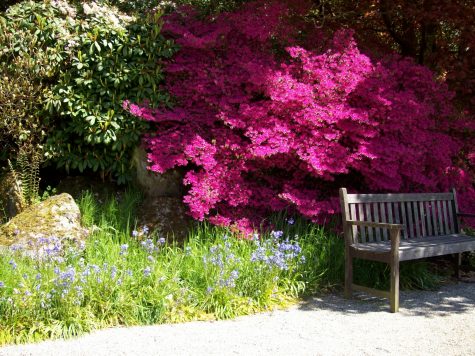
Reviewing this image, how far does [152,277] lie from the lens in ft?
14.4

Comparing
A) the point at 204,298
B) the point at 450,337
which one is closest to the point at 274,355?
the point at 204,298

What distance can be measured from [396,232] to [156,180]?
10.1ft

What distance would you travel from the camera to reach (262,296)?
475cm

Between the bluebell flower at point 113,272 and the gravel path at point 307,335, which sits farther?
the bluebell flower at point 113,272

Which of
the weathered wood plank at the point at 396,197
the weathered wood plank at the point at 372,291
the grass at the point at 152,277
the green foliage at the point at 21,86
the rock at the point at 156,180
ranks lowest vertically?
the weathered wood plank at the point at 372,291

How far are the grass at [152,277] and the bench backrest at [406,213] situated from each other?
41 cm

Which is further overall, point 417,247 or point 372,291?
point 417,247

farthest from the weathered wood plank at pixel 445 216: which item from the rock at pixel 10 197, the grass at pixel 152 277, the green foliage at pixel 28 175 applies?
the rock at pixel 10 197

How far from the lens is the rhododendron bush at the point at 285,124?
5914 mm

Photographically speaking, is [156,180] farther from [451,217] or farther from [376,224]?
[451,217]

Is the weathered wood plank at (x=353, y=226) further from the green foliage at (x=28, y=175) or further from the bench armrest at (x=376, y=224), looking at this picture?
the green foliage at (x=28, y=175)

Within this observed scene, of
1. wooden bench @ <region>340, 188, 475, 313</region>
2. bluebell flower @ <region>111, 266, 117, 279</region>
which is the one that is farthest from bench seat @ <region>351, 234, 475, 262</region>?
bluebell flower @ <region>111, 266, 117, 279</region>

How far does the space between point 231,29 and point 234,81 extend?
86 centimetres

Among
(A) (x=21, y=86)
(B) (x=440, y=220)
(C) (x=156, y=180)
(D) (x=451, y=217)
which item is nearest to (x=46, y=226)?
(C) (x=156, y=180)
